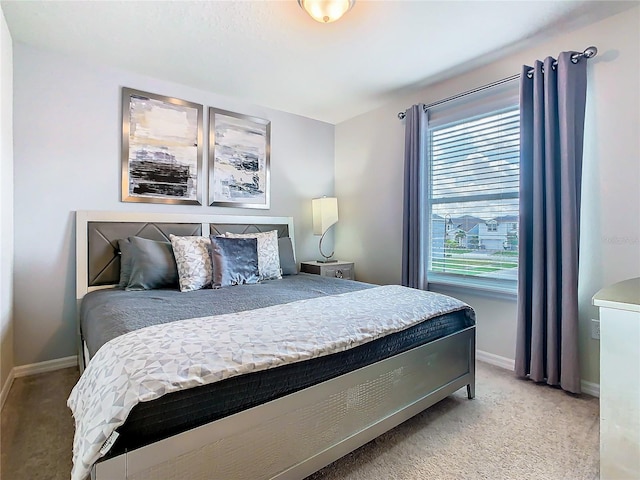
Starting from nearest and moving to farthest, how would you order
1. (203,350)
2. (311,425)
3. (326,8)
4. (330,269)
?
1. (203,350)
2. (311,425)
3. (326,8)
4. (330,269)

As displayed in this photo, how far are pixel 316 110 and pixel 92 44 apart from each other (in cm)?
219

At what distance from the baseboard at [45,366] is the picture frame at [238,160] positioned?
70.5 inches

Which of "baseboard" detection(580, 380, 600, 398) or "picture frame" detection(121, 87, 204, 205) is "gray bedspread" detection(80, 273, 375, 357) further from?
"baseboard" detection(580, 380, 600, 398)

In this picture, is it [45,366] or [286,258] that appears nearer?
[45,366]

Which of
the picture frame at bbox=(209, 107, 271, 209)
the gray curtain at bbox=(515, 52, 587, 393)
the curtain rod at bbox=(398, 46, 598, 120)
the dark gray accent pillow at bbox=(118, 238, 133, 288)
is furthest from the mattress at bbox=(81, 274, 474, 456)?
the curtain rod at bbox=(398, 46, 598, 120)

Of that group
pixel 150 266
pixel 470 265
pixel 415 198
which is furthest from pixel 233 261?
pixel 470 265

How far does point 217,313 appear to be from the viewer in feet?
5.76

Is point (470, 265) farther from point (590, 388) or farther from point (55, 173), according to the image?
point (55, 173)

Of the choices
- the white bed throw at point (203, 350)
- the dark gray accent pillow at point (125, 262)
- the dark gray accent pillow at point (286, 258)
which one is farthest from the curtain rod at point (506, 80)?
the dark gray accent pillow at point (125, 262)

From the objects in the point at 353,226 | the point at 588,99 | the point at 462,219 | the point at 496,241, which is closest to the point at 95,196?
the point at 353,226

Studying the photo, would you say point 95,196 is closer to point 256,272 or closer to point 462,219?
point 256,272

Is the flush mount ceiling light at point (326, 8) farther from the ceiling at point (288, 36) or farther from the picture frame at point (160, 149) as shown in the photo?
the picture frame at point (160, 149)

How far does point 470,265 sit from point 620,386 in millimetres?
1767

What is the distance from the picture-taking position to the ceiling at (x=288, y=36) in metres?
2.09
